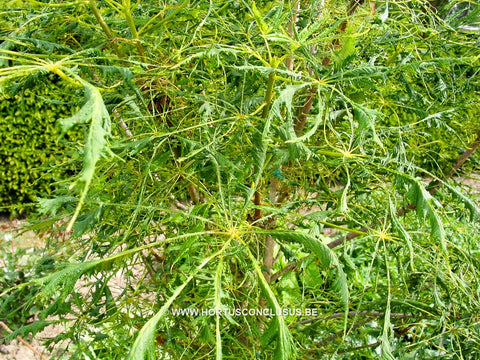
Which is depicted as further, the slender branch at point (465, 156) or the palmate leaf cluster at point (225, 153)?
the slender branch at point (465, 156)

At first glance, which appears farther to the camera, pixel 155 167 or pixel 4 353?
pixel 4 353

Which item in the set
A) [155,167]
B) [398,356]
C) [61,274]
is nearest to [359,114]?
[155,167]

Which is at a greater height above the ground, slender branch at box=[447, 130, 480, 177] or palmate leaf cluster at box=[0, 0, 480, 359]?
palmate leaf cluster at box=[0, 0, 480, 359]

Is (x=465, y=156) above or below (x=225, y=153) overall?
below

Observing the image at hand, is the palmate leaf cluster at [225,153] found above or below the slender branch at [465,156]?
above

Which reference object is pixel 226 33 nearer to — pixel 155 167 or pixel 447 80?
pixel 155 167

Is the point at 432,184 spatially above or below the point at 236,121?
below

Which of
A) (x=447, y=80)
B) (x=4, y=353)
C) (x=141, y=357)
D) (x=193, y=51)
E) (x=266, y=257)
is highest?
(x=193, y=51)

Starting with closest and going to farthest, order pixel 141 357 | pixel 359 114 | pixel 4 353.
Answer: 1. pixel 141 357
2. pixel 359 114
3. pixel 4 353

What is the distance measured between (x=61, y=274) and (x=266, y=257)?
672 millimetres

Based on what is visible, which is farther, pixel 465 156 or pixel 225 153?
pixel 465 156

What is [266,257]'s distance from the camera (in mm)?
1168

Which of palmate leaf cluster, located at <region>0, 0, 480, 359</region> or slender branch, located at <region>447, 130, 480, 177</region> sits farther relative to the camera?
slender branch, located at <region>447, 130, 480, 177</region>

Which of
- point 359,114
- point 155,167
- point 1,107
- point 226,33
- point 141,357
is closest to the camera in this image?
point 141,357
